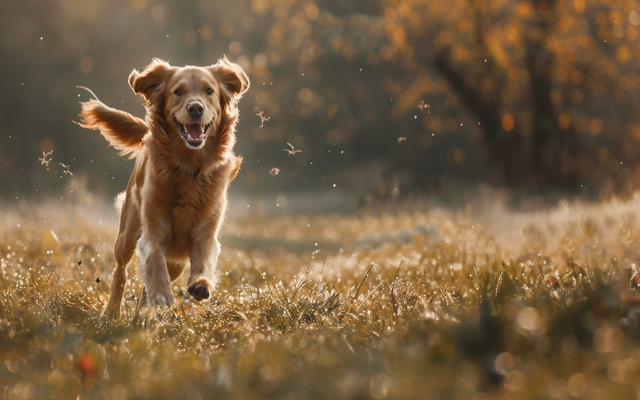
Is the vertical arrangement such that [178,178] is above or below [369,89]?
above

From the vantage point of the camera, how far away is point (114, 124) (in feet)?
16.2

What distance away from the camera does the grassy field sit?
1.81 metres

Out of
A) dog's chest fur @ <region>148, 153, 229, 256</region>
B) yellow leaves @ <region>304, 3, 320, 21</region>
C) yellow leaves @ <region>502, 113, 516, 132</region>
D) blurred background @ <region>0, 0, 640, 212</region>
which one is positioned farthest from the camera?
yellow leaves @ <region>304, 3, 320, 21</region>

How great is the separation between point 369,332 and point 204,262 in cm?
154

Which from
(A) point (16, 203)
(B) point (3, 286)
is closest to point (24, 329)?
(B) point (3, 286)

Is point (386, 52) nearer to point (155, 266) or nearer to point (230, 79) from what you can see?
point (230, 79)

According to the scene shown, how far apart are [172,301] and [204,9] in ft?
43.8

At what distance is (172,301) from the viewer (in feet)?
12.1

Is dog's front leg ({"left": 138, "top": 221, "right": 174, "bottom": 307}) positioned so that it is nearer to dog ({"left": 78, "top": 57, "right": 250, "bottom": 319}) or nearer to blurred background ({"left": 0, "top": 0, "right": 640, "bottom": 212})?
dog ({"left": 78, "top": 57, "right": 250, "bottom": 319})

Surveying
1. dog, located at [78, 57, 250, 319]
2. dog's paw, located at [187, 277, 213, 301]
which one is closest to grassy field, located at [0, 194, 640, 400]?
dog's paw, located at [187, 277, 213, 301]

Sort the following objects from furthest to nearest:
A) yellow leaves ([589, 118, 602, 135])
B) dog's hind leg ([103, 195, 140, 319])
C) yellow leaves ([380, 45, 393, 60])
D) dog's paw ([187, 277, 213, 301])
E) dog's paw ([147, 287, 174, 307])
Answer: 1. yellow leaves ([380, 45, 393, 60])
2. yellow leaves ([589, 118, 602, 135])
3. dog's hind leg ([103, 195, 140, 319])
4. dog's paw ([147, 287, 174, 307])
5. dog's paw ([187, 277, 213, 301])

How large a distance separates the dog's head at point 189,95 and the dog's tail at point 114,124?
0.66m

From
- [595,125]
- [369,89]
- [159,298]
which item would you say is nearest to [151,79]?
[159,298]

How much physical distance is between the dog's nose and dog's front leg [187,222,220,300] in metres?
0.79
